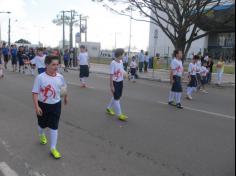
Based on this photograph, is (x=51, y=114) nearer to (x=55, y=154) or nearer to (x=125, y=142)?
(x=55, y=154)

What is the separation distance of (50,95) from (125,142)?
171 centimetres

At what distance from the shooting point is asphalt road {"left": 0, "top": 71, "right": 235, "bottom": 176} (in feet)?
16.0

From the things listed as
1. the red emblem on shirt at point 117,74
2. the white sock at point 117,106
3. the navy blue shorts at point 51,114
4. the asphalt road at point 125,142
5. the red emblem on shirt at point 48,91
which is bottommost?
the asphalt road at point 125,142

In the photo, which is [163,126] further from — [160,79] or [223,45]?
[223,45]

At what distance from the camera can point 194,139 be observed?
21.3 ft

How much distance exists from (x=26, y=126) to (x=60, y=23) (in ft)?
238

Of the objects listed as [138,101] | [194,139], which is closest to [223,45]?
[138,101]

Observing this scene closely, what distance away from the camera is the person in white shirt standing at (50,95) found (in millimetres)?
5266

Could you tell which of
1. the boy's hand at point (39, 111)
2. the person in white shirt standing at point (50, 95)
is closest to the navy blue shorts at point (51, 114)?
the person in white shirt standing at point (50, 95)

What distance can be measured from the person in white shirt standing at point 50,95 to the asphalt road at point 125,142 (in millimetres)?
460

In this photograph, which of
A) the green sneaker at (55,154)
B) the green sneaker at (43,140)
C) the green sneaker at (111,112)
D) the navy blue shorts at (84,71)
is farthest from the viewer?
the navy blue shorts at (84,71)

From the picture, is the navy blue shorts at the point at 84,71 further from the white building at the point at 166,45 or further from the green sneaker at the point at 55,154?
the white building at the point at 166,45

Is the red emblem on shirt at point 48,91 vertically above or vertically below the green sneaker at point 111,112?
above

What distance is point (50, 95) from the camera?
532cm
